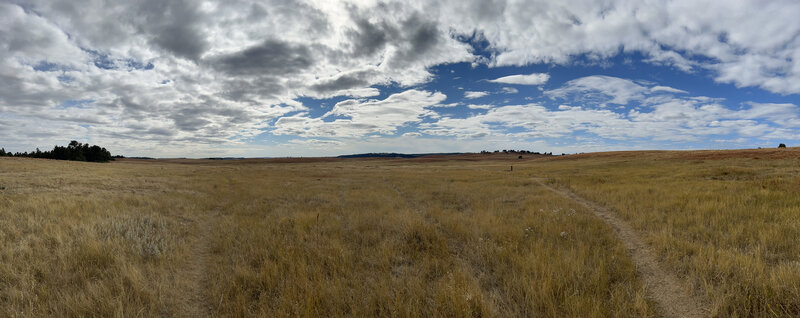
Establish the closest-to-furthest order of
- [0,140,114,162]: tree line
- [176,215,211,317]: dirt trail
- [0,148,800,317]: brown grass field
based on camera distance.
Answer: [0,148,800,317]: brown grass field
[176,215,211,317]: dirt trail
[0,140,114,162]: tree line

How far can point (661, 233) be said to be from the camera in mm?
8008

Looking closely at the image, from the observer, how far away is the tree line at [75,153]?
74750mm

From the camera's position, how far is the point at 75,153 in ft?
252

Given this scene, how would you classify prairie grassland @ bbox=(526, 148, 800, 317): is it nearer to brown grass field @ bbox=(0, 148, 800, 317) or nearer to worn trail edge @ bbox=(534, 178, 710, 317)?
brown grass field @ bbox=(0, 148, 800, 317)

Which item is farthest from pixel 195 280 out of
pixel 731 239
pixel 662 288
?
pixel 731 239

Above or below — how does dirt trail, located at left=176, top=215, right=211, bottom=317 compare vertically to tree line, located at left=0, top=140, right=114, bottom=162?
below

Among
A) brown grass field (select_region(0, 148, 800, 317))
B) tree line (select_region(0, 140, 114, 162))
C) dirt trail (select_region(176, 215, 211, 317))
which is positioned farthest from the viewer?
tree line (select_region(0, 140, 114, 162))

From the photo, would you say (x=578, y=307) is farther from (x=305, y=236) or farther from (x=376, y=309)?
(x=305, y=236)

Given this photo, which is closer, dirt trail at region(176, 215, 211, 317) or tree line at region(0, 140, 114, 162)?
dirt trail at region(176, 215, 211, 317)

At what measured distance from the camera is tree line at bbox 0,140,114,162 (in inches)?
2943

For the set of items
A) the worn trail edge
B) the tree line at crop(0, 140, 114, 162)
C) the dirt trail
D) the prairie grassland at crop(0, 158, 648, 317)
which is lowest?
the dirt trail

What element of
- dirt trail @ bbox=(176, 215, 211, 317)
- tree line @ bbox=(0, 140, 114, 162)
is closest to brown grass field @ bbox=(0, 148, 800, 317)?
dirt trail @ bbox=(176, 215, 211, 317)

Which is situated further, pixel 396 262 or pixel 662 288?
pixel 396 262

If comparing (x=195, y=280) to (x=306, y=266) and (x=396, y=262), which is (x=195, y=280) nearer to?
(x=306, y=266)
